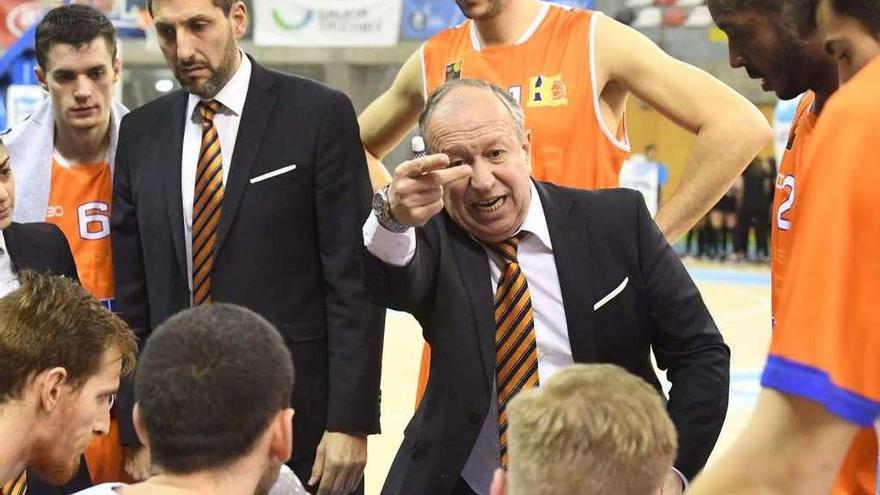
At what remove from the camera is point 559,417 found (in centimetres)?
178

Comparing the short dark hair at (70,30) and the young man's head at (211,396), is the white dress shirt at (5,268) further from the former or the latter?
the young man's head at (211,396)

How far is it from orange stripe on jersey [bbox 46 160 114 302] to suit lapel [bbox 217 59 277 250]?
63 centimetres

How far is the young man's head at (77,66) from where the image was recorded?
12.8ft

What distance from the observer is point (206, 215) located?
3496mm

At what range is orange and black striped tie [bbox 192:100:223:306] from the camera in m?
3.49

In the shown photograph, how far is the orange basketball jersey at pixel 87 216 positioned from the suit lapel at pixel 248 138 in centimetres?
62

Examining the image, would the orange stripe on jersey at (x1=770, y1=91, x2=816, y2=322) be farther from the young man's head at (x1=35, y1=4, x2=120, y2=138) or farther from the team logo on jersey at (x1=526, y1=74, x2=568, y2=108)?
the young man's head at (x1=35, y1=4, x2=120, y2=138)

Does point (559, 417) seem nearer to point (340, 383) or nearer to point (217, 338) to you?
point (217, 338)

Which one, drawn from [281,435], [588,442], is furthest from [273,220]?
[588,442]

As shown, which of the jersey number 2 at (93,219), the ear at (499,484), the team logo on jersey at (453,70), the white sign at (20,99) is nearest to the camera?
the ear at (499,484)

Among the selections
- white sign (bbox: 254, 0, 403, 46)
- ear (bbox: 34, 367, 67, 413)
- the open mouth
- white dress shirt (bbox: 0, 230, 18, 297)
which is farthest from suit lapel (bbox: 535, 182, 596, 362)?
white sign (bbox: 254, 0, 403, 46)

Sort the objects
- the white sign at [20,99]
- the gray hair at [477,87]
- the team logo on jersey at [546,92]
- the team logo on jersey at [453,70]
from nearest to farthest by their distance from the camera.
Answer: the gray hair at [477,87]
the team logo on jersey at [546,92]
the team logo on jersey at [453,70]
the white sign at [20,99]

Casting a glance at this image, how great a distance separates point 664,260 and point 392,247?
0.66m

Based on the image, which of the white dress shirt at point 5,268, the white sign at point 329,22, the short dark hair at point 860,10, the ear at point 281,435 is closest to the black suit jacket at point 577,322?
the ear at point 281,435
